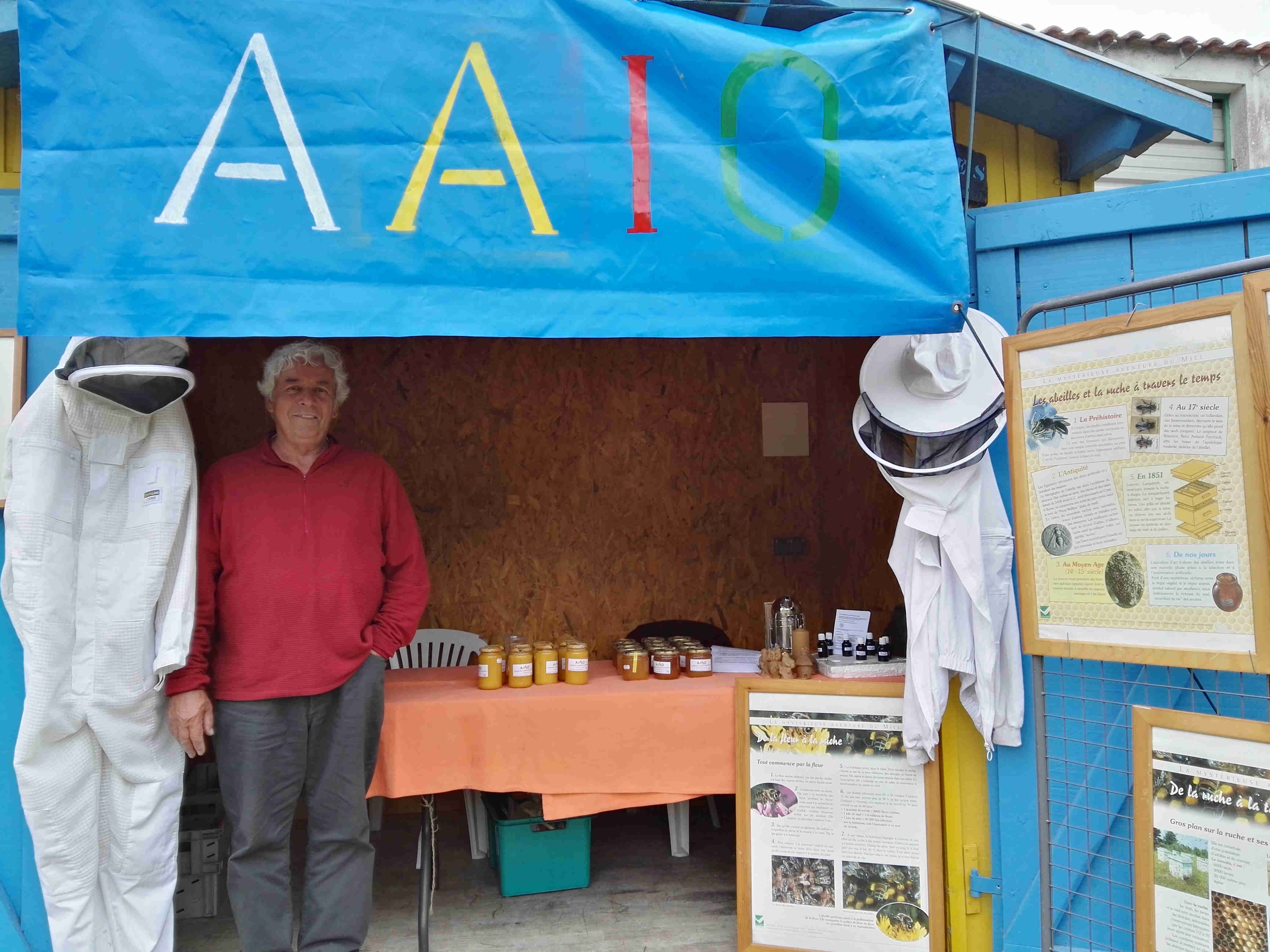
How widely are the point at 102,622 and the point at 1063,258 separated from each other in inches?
117

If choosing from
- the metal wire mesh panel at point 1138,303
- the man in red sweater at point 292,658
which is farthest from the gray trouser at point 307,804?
the metal wire mesh panel at point 1138,303

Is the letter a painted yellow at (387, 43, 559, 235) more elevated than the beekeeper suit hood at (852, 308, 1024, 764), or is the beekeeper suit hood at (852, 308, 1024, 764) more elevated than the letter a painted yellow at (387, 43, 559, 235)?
the letter a painted yellow at (387, 43, 559, 235)

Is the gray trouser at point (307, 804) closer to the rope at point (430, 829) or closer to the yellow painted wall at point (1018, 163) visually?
the rope at point (430, 829)

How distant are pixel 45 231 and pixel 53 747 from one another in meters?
1.35

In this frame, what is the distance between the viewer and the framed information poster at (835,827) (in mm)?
2740

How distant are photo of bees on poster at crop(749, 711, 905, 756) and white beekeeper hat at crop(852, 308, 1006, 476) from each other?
0.82m

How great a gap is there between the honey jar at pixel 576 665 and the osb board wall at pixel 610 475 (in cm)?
122

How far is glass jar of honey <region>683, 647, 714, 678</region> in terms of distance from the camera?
3.30 m

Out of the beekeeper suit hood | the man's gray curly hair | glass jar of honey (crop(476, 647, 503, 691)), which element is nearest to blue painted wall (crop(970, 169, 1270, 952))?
the beekeeper suit hood

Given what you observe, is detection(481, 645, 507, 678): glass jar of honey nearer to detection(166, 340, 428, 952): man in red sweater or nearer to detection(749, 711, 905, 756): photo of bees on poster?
detection(166, 340, 428, 952): man in red sweater

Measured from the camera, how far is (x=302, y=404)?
9.07 feet

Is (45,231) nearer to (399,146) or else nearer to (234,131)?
(234,131)

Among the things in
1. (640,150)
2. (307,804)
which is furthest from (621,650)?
(640,150)

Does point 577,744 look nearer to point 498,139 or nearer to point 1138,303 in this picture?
point 498,139
